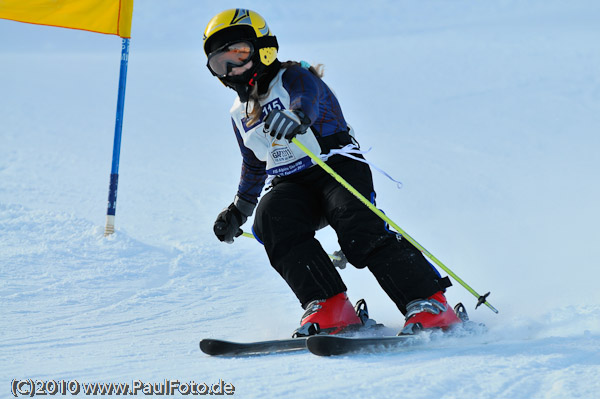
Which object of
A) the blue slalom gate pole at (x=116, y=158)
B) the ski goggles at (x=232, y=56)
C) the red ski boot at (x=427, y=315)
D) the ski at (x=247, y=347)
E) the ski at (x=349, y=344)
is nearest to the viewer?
the ski at (x=349, y=344)

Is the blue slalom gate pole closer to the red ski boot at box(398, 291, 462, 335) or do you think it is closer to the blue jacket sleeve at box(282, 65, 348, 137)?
the blue jacket sleeve at box(282, 65, 348, 137)

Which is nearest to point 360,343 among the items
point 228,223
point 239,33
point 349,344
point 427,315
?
point 349,344

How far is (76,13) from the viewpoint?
6.11 metres

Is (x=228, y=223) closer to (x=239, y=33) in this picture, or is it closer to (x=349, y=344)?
(x=239, y=33)

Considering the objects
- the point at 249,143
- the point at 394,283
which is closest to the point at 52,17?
the point at 249,143

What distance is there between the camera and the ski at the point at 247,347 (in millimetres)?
2668

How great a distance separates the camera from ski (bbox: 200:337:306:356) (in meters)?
2.67

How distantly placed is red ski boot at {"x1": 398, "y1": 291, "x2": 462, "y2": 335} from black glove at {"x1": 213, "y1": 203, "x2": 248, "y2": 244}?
1139 millimetres

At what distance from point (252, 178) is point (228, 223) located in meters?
0.29

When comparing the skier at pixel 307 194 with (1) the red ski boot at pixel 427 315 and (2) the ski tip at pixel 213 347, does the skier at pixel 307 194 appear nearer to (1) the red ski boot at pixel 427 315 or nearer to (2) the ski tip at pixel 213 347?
(1) the red ski boot at pixel 427 315

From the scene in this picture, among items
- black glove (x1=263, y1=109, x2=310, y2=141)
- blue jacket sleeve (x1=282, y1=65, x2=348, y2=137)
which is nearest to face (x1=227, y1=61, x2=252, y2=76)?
blue jacket sleeve (x1=282, y1=65, x2=348, y2=137)

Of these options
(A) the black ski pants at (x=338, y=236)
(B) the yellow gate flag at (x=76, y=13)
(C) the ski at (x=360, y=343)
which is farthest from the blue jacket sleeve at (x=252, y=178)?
(B) the yellow gate flag at (x=76, y=13)

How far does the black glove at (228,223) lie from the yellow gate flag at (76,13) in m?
3.37

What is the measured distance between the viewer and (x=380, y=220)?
2963 millimetres
